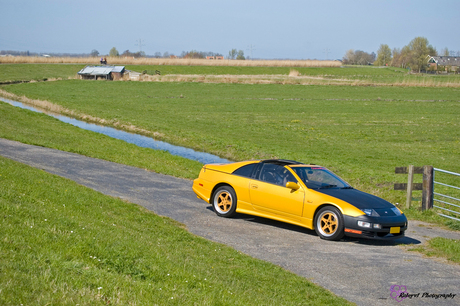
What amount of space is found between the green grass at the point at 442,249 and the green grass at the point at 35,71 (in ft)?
233

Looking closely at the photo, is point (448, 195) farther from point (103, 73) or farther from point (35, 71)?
point (35, 71)

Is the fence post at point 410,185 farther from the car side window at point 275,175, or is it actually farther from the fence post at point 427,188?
the car side window at point 275,175

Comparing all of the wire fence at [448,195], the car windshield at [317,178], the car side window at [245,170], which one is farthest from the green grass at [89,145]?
the wire fence at [448,195]

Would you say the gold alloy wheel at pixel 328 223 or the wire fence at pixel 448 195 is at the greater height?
the gold alloy wheel at pixel 328 223

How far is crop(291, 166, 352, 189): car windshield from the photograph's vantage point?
11.1 meters

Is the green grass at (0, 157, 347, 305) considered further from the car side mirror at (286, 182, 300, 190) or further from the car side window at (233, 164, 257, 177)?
the car side window at (233, 164, 257, 177)

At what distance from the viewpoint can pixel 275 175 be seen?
37.3 ft

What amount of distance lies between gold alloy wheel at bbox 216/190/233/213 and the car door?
0.66m

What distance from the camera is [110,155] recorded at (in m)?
20.2

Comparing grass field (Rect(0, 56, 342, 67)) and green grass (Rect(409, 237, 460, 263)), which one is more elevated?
grass field (Rect(0, 56, 342, 67))

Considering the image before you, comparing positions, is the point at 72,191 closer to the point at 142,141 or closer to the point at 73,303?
the point at 73,303

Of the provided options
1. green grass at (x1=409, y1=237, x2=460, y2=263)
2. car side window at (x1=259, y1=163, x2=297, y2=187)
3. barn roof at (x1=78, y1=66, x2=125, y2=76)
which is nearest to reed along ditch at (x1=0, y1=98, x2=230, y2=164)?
car side window at (x1=259, y1=163, x2=297, y2=187)

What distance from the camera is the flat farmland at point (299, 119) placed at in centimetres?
2250

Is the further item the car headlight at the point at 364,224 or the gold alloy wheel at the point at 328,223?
the gold alloy wheel at the point at 328,223
